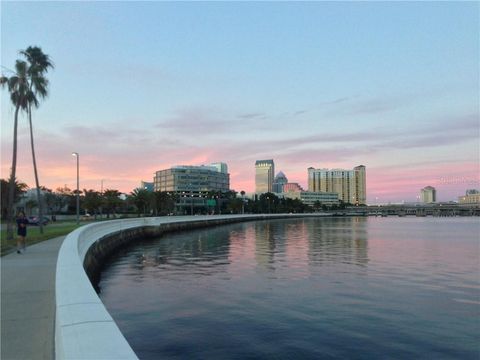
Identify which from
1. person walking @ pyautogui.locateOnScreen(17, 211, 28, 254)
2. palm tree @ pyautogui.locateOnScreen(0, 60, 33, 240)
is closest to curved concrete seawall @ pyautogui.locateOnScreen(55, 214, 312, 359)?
Result: person walking @ pyautogui.locateOnScreen(17, 211, 28, 254)

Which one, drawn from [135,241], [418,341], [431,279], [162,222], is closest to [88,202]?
[162,222]

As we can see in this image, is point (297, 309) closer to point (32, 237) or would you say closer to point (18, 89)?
point (32, 237)

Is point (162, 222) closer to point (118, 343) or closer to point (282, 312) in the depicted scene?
point (282, 312)


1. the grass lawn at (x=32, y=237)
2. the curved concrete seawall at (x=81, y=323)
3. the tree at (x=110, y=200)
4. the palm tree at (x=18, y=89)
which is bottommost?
the grass lawn at (x=32, y=237)

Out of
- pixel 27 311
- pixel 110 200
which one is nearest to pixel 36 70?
pixel 27 311

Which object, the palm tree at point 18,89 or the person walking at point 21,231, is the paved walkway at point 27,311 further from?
the palm tree at point 18,89

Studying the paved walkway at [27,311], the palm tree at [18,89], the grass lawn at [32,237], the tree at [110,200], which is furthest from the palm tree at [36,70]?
the tree at [110,200]

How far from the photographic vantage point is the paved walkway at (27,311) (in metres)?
7.12

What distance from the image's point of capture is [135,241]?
47.4 meters

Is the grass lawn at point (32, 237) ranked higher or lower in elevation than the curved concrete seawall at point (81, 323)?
lower

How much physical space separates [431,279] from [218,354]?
1479cm

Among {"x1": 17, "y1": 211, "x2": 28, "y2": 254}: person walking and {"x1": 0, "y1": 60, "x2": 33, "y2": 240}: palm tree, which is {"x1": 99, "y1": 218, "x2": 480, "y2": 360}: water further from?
{"x1": 0, "y1": 60, "x2": 33, "y2": 240}: palm tree

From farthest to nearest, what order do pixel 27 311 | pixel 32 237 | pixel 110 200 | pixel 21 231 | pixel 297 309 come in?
pixel 110 200 < pixel 32 237 < pixel 21 231 < pixel 297 309 < pixel 27 311

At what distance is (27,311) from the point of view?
9.44 metres
